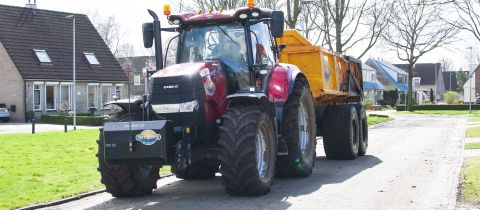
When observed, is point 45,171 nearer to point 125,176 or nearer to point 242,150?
point 125,176

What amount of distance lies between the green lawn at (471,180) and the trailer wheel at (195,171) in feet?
15.0

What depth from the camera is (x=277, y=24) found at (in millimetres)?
10633

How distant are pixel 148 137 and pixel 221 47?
2396 millimetres

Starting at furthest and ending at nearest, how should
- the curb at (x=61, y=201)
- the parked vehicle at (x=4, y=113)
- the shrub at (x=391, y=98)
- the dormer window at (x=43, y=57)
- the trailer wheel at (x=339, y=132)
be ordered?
the shrub at (x=391, y=98) < the dormer window at (x=43, y=57) < the parked vehicle at (x=4, y=113) < the trailer wheel at (x=339, y=132) < the curb at (x=61, y=201)

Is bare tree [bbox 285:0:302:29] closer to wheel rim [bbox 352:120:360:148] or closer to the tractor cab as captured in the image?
wheel rim [bbox 352:120:360:148]

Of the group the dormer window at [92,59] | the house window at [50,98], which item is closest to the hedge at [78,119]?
the house window at [50,98]

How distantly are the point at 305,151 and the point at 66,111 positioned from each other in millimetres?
32544

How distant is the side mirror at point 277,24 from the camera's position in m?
10.6

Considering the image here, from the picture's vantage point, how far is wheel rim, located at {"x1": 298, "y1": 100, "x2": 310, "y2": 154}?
12.2m

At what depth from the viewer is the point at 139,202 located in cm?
976

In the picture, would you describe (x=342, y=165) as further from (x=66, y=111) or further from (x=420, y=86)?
(x=420, y=86)

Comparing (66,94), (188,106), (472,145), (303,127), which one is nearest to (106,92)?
(66,94)

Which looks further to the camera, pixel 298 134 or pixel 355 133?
pixel 355 133

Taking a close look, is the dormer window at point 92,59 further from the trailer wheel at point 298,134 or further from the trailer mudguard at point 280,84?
the trailer mudguard at point 280,84
